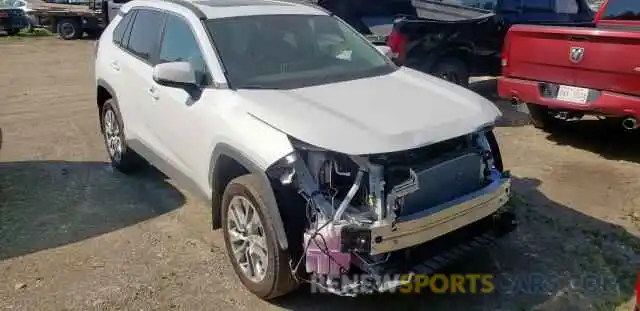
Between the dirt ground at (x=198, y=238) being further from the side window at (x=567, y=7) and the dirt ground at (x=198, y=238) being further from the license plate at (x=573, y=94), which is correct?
the side window at (x=567, y=7)

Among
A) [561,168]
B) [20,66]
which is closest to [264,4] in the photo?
[561,168]

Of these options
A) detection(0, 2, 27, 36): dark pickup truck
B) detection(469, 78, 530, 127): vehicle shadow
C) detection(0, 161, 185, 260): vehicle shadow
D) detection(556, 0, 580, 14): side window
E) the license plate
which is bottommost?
detection(0, 2, 27, 36): dark pickup truck

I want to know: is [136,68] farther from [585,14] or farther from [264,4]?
[585,14]

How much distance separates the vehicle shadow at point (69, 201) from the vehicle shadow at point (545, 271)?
6.45 feet

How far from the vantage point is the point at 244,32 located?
4.36 meters

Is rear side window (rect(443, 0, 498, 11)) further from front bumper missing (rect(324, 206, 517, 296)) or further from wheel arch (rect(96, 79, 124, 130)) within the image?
front bumper missing (rect(324, 206, 517, 296))

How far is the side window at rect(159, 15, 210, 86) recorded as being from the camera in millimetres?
4148

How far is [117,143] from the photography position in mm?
5938

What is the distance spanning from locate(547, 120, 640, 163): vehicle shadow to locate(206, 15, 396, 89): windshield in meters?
3.24

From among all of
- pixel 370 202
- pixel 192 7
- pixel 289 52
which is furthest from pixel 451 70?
pixel 370 202

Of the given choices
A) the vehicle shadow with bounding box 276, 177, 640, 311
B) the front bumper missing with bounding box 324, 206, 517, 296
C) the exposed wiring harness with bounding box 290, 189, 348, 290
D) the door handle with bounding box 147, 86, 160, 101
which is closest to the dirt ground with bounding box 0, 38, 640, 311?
the vehicle shadow with bounding box 276, 177, 640, 311

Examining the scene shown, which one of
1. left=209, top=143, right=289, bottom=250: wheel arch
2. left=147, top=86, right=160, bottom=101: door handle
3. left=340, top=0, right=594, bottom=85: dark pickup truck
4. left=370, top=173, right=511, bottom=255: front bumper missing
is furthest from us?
left=340, top=0, right=594, bottom=85: dark pickup truck

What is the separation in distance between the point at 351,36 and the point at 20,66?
1196 cm

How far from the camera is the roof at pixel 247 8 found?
4520mm
